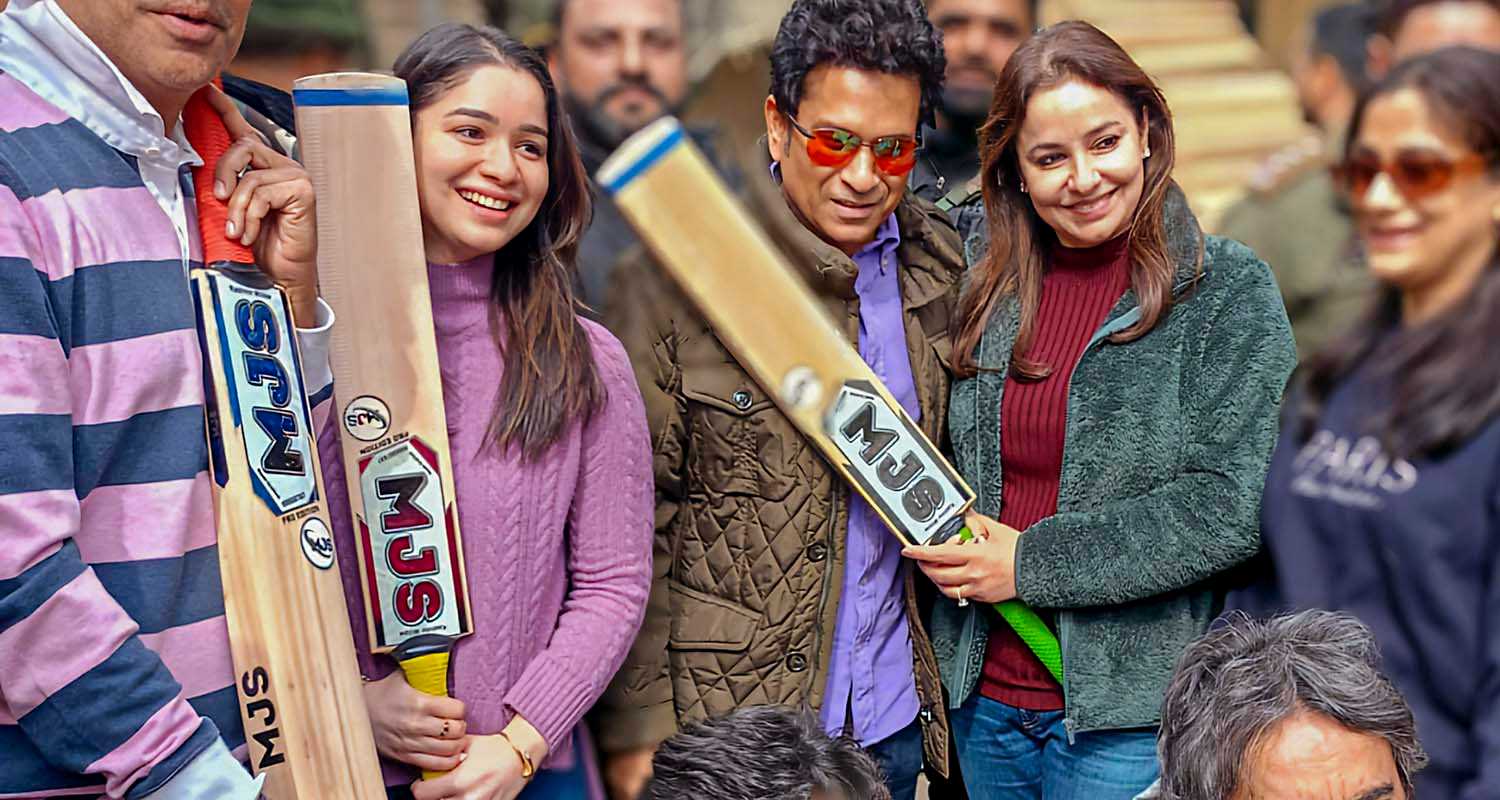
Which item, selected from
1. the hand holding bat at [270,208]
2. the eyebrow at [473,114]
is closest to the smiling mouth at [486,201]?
the eyebrow at [473,114]

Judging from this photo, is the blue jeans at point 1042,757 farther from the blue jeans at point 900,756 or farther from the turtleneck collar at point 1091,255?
the turtleneck collar at point 1091,255

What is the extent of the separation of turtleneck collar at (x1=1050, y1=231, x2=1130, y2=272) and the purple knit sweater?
0.67 m

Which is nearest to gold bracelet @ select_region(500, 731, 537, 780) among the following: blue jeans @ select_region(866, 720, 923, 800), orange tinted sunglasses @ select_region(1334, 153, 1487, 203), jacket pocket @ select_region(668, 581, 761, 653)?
jacket pocket @ select_region(668, 581, 761, 653)

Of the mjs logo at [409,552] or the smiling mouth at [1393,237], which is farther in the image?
the mjs logo at [409,552]

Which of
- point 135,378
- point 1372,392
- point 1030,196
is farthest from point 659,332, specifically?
point 1372,392

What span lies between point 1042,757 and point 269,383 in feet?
4.09

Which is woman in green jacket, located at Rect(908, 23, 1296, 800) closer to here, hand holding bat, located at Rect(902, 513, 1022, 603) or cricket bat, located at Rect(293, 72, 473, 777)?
hand holding bat, located at Rect(902, 513, 1022, 603)

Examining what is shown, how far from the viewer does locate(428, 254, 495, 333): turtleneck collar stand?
2.23 metres

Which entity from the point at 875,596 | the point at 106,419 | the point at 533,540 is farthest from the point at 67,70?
the point at 875,596

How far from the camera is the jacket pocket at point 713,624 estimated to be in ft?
7.64

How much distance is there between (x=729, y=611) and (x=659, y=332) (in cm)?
43

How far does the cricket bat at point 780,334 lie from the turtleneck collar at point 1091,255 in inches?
13.5

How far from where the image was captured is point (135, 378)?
1751 mm

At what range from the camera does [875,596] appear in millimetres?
2389
